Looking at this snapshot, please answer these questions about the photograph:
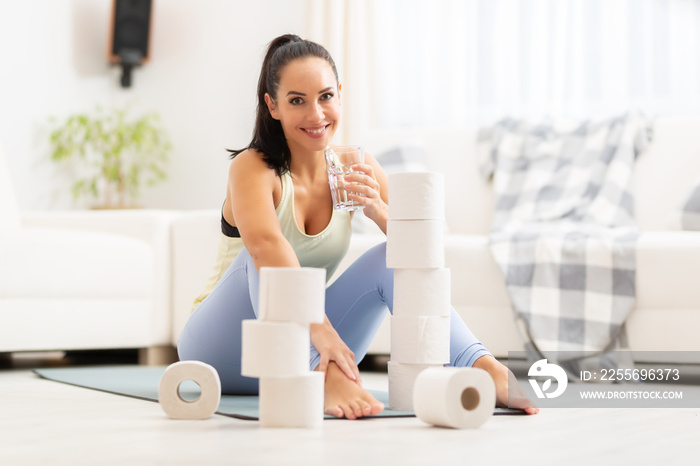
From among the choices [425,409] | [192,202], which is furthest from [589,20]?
[425,409]

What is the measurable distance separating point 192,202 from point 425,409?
3516 mm

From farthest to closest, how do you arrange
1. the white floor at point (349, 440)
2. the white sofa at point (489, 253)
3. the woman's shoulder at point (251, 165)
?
the white sofa at point (489, 253) < the woman's shoulder at point (251, 165) < the white floor at point (349, 440)

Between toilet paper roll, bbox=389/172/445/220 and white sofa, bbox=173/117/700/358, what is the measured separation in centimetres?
102

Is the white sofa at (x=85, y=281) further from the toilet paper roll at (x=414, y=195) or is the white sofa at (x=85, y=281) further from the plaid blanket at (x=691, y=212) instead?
the plaid blanket at (x=691, y=212)

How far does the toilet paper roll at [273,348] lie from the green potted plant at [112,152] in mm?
3209

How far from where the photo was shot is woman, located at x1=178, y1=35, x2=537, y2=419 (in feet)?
5.32

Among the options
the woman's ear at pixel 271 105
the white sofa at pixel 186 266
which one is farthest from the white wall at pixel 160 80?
the woman's ear at pixel 271 105

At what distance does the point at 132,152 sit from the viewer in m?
4.78

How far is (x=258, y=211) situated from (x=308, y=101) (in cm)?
25

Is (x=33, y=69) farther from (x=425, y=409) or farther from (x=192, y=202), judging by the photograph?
(x=425, y=409)

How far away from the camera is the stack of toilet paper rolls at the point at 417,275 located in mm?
1597

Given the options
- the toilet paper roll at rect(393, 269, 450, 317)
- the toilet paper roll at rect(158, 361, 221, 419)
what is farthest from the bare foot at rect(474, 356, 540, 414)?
the toilet paper roll at rect(158, 361, 221, 419)

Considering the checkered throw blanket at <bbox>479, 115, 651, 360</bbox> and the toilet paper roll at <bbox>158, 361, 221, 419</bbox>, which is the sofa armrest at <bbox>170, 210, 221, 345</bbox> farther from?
the toilet paper roll at <bbox>158, 361, 221, 419</bbox>

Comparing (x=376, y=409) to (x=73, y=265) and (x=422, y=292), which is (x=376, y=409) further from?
(x=73, y=265)
